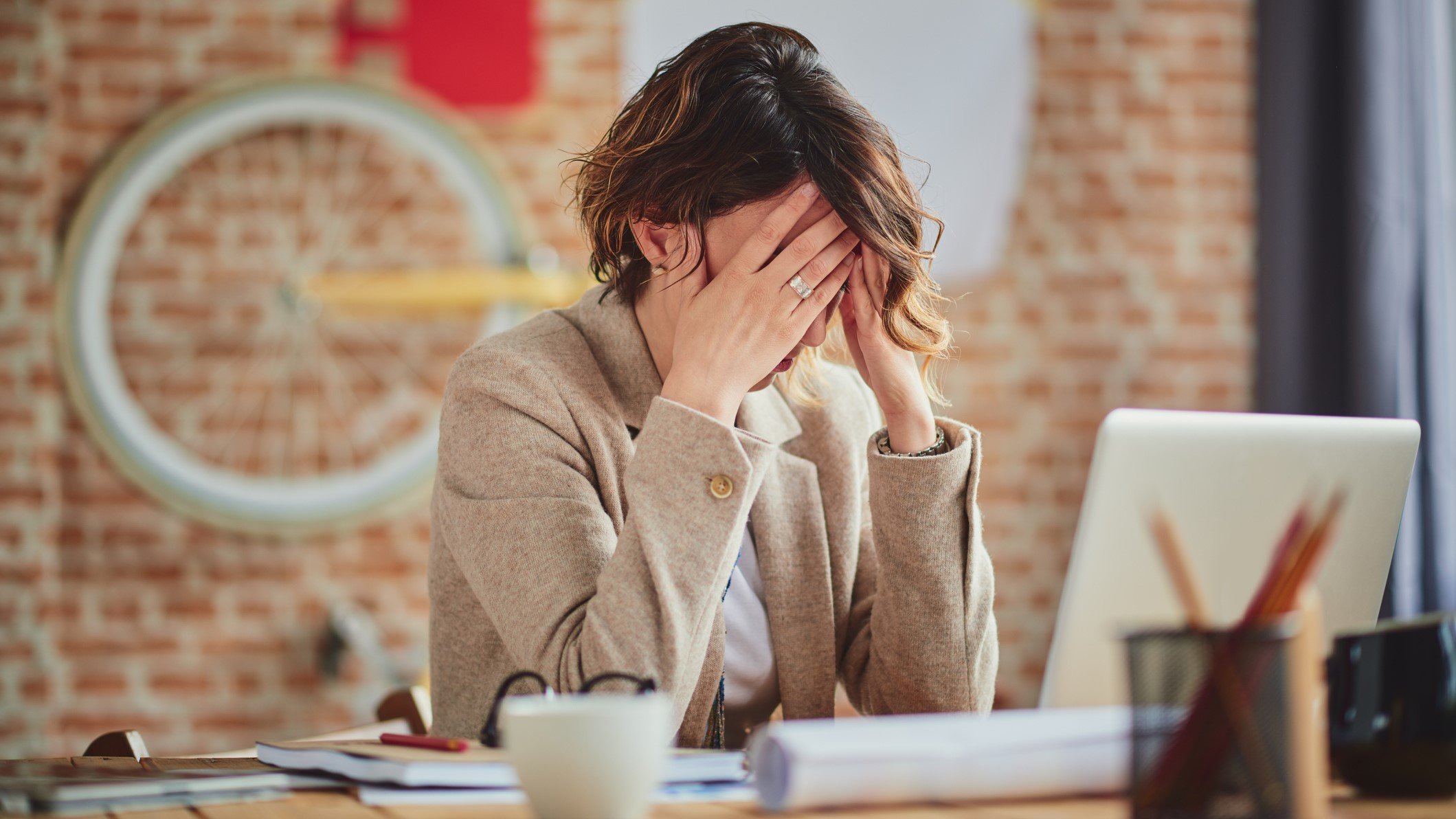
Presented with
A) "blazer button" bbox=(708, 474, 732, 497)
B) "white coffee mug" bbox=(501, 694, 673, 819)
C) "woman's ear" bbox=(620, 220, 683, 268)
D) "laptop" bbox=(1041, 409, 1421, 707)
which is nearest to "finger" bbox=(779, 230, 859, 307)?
"woman's ear" bbox=(620, 220, 683, 268)

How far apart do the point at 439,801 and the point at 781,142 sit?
0.69 m

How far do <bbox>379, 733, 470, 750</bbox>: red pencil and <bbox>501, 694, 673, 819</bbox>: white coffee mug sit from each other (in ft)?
0.66

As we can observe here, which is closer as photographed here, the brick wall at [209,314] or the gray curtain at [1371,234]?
the gray curtain at [1371,234]

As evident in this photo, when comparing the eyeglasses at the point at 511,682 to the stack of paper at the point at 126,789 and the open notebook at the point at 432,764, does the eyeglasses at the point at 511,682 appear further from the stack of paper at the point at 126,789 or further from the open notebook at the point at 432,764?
the stack of paper at the point at 126,789

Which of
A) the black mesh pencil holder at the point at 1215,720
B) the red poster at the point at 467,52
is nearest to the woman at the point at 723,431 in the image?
the black mesh pencil holder at the point at 1215,720

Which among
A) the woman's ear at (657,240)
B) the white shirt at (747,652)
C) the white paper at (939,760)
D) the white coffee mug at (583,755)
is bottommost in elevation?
the white shirt at (747,652)

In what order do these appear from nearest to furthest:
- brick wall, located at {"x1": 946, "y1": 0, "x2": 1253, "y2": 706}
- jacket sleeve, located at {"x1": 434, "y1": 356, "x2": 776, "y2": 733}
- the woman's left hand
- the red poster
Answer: jacket sleeve, located at {"x1": 434, "y1": 356, "x2": 776, "y2": 733} < the woman's left hand < the red poster < brick wall, located at {"x1": 946, "y1": 0, "x2": 1253, "y2": 706}

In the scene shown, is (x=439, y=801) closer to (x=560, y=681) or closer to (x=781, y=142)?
(x=560, y=681)

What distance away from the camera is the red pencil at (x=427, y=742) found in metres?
0.84

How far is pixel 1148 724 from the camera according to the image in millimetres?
610

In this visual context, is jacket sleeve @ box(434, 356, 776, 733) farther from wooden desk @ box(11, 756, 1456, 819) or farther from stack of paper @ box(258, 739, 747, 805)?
wooden desk @ box(11, 756, 1456, 819)

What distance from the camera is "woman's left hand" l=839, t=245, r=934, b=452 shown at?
123 cm

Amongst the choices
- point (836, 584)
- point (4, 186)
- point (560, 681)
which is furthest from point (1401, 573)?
point (4, 186)

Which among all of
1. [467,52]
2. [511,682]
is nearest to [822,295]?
Result: [511,682]
